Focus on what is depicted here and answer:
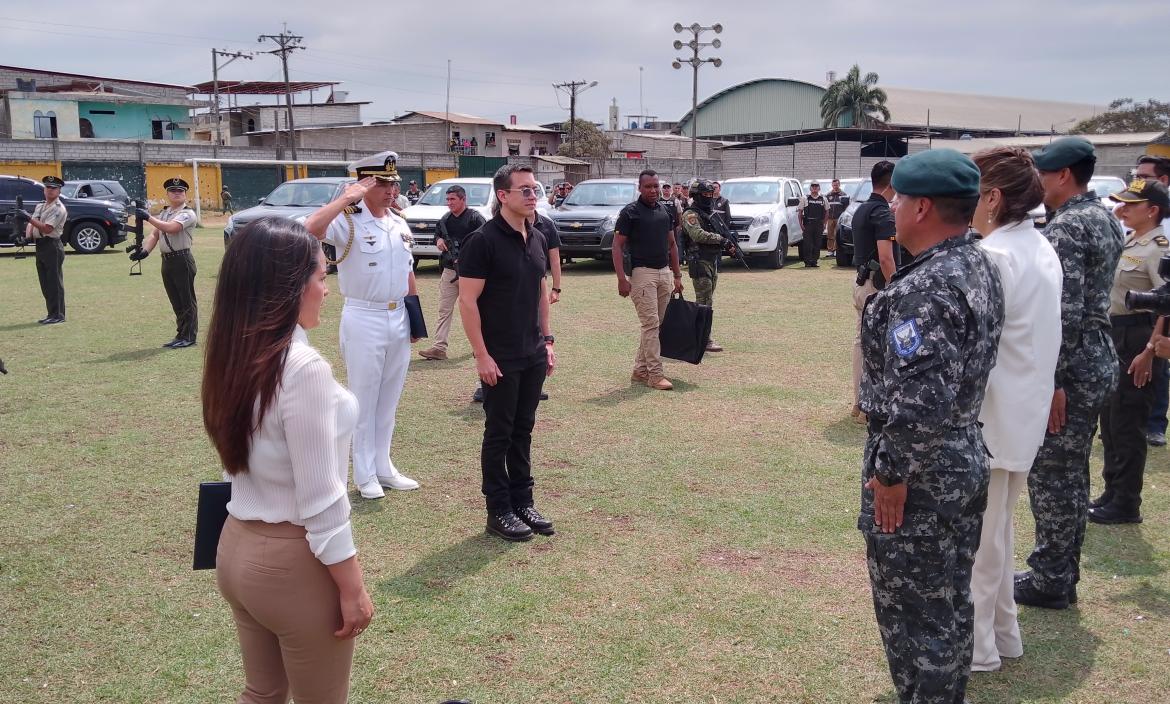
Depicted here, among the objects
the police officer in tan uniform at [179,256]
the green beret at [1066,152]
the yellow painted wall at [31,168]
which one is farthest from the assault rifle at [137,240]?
the yellow painted wall at [31,168]

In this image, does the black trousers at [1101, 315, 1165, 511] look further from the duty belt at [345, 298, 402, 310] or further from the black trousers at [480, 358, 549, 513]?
the duty belt at [345, 298, 402, 310]

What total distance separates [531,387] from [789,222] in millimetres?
16449

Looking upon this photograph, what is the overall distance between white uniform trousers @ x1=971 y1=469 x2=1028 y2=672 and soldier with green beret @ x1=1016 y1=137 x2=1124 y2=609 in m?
0.57

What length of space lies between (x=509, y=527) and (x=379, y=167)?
228 centimetres

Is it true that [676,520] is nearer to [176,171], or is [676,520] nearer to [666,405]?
[666,405]

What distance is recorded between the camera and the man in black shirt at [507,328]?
4.87 m

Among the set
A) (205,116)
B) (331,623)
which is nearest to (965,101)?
(205,116)

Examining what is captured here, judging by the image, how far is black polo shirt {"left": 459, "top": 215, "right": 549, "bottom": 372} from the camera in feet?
16.0

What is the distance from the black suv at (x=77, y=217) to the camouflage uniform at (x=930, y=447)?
23235mm

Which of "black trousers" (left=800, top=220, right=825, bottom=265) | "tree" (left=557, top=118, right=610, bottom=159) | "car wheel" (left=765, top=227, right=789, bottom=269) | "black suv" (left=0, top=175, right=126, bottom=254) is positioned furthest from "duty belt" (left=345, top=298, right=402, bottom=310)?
"tree" (left=557, top=118, right=610, bottom=159)

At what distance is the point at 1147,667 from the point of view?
3732 millimetres

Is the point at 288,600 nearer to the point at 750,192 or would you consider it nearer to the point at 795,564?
the point at 795,564

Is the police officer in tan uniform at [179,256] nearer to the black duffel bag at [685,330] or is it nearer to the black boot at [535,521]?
the black duffel bag at [685,330]

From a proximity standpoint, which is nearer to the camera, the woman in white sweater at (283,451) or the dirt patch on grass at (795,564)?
the woman in white sweater at (283,451)
